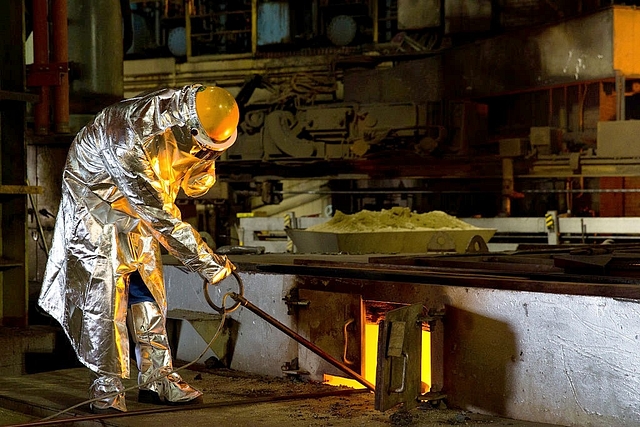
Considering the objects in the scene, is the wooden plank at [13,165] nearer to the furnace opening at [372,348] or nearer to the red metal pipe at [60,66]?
the red metal pipe at [60,66]

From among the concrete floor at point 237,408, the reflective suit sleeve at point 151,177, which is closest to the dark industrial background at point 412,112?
the concrete floor at point 237,408

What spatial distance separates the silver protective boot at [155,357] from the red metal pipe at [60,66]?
2.97m

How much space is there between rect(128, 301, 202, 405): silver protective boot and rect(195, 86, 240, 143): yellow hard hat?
36.8 inches

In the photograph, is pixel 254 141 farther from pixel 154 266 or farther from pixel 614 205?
pixel 154 266

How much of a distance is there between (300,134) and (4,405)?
909cm

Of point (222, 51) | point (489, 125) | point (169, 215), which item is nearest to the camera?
point (169, 215)

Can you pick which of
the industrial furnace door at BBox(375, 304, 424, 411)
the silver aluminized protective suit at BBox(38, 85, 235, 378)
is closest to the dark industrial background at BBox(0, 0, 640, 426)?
the silver aluminized protective suit at BBox(38, 85, 235, 378)

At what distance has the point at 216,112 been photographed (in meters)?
4.23

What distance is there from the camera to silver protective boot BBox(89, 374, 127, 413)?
433 cm

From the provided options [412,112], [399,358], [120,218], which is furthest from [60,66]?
[412,112]

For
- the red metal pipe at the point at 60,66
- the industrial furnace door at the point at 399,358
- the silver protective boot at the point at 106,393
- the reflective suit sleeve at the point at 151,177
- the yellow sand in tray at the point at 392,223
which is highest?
the red metal pipe at the point at 60,66

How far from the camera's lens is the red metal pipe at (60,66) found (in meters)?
7.05

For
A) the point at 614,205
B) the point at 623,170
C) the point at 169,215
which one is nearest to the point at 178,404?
the point at 169,215

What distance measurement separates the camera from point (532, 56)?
11688 mm
